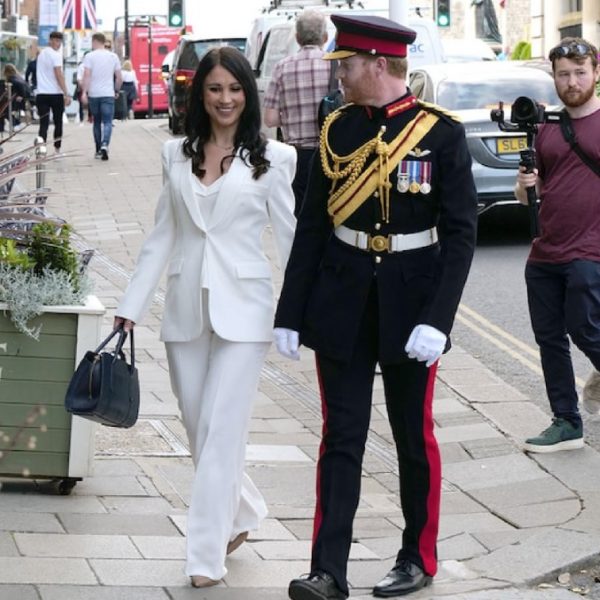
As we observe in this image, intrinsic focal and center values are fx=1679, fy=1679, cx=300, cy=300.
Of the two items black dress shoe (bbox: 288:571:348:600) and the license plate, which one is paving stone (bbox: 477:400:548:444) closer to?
black dress shoe (bbox: 288:571:348:600)

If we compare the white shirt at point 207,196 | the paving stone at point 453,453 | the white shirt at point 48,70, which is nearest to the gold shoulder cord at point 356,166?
the white shirt at point 207,196

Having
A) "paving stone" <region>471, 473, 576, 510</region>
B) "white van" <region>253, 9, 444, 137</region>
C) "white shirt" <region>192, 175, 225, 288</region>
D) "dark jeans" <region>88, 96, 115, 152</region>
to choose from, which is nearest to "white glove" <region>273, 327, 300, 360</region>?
"white shirt" <region>192, 175, 225, 288</region>

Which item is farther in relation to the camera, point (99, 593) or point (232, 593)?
point (232, 593)

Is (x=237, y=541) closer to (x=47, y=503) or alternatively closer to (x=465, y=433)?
(x=47, y=503)

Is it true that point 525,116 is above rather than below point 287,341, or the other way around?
above

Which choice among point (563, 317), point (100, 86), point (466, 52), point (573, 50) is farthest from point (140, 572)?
point (466, 52)

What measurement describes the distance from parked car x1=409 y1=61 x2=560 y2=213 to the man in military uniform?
923cm

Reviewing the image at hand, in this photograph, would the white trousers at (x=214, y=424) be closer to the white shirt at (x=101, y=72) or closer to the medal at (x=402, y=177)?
the medal at (x=402, y=177)

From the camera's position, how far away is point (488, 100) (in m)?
15.9

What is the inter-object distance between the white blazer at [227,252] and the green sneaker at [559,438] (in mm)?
2475

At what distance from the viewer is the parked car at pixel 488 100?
14984 mm

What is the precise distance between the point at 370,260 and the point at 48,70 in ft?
62.2

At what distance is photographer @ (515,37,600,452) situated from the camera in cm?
753

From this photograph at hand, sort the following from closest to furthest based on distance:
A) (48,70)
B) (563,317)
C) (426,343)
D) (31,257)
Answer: (426,343), (31,257), (563,317), (48,70)
